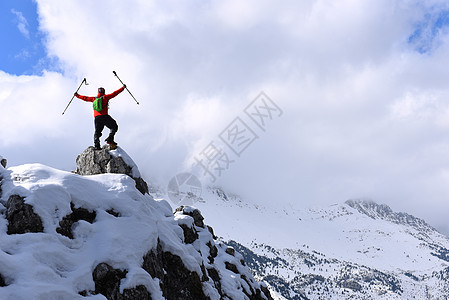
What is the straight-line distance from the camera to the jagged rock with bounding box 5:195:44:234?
14852 mm

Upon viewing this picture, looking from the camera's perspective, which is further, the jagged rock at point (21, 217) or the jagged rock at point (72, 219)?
the jagged rock at point (72, 219)

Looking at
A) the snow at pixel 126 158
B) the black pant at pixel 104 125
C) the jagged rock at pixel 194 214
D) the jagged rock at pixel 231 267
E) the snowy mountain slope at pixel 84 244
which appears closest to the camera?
the snowy mountain slope at pixel 84 244

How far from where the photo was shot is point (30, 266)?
12969 millimetres

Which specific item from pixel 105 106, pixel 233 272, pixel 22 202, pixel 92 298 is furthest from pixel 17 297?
pixel 233 272

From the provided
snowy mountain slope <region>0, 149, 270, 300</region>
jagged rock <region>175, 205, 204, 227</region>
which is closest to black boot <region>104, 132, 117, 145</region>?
snowy mountain slope <region>0, 149, 270, 300</region>

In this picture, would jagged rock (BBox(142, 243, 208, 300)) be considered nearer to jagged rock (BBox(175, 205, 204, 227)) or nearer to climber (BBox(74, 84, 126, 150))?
climber (BBox(74, 84, 126, 150))

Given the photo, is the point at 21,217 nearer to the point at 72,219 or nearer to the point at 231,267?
the point at 72,219

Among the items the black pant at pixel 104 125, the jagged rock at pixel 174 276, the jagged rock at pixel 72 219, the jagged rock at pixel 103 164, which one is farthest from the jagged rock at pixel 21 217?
the black pant at pixel 104 125

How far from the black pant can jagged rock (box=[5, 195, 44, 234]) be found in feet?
34.0

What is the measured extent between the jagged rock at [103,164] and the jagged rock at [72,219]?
7816mm

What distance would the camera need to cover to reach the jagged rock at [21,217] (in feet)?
48.7

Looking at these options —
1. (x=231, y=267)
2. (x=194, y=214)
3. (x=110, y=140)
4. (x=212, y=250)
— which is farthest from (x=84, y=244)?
(x=231, y=267)

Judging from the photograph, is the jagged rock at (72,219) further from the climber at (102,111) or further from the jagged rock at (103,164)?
the climber at (102,111)

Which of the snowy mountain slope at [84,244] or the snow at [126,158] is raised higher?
the snow at [126,158]
